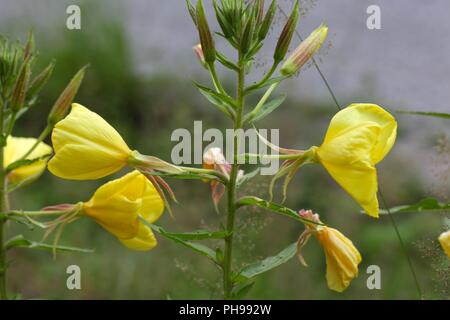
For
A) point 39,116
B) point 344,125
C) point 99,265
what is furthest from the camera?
point 39,116

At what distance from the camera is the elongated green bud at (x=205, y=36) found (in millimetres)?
1311

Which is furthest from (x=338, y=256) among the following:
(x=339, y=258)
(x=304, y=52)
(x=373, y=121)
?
(x=304, y=52)

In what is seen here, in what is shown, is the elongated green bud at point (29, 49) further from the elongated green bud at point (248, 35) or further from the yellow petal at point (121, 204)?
the elongated green bud at point (248, 35)

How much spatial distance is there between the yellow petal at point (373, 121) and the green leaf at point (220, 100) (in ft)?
0.56

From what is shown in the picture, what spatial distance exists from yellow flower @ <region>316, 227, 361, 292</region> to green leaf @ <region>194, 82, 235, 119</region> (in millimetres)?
256

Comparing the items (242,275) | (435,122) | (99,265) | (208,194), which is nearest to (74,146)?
(242,275)

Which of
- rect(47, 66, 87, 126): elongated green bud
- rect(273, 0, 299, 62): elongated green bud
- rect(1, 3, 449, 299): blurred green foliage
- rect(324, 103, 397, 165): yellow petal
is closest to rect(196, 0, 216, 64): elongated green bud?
rect(273, 0, 299, 62): elongated green bud

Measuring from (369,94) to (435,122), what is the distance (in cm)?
35

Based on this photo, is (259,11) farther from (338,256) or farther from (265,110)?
(338,256)

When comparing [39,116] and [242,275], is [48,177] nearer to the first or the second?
[39,116]

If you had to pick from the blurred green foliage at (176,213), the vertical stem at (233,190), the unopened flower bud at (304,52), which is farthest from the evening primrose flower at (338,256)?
the blurred green foliage at (176,213)

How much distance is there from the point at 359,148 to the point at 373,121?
0.21 ft

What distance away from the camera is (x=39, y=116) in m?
3.80

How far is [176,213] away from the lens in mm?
3037
